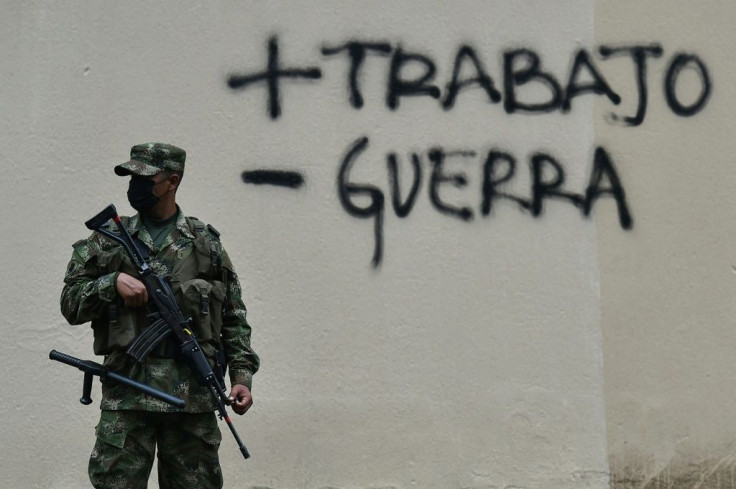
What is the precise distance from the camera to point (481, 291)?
5785 mm

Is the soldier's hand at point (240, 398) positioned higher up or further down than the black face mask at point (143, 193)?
further down

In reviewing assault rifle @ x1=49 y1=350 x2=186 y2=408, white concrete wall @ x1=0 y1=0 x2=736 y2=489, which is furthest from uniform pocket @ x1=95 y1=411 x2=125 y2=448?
white concrete wall @ x1=0 y1=0 x2=736 y2=489

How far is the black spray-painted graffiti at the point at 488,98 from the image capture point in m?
5.72

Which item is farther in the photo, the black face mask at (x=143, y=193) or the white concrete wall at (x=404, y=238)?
the white concrete wall at (x=404, y=238)

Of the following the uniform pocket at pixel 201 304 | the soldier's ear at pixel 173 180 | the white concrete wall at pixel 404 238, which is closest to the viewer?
the uniform pocket at pixel 201 304

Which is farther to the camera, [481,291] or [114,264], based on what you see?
[481,291]

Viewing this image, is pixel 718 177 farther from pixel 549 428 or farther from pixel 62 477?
pixel 62 477

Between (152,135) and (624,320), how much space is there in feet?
7.66

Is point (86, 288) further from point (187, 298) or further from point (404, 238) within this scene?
point (404, 238)

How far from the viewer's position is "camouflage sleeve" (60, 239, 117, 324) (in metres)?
4.23

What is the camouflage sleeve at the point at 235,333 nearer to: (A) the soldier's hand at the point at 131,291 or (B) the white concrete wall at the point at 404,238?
(A) the soldier's hand at the point at 131,291

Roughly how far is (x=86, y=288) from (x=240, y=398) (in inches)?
25.9

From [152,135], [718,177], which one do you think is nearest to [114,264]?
[152,135]

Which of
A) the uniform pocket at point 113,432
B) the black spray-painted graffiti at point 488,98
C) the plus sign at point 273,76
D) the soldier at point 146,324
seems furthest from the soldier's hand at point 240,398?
the plus sign at point 273,76
